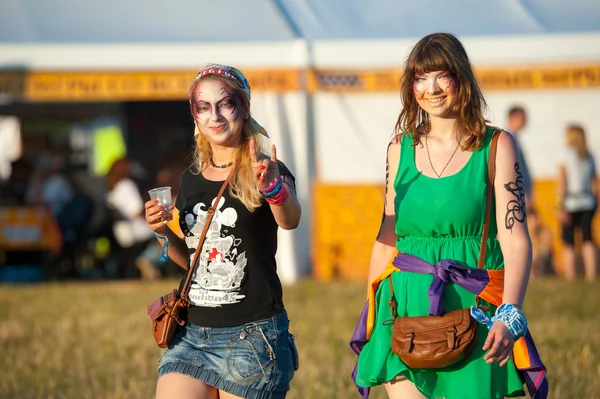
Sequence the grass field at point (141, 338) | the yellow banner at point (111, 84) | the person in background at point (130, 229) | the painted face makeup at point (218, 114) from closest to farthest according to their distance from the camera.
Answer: the painted face makeup at point (218, 114)
the grass field at point (141, 338)
the yellow banner at point (111, 84)
the person in background at point (130, 229)

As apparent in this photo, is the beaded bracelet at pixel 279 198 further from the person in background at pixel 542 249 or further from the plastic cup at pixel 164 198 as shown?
the person in background at pixel 542 249

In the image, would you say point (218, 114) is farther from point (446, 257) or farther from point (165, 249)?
point (446, 257)

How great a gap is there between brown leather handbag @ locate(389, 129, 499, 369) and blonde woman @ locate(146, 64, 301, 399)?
0.48 metres

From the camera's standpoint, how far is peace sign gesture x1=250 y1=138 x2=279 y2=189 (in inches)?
127

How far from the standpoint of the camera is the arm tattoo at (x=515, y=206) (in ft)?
10.7

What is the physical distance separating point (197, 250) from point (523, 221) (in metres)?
1.16

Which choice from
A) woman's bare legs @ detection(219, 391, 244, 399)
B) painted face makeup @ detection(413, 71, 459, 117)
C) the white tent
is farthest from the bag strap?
the white tent

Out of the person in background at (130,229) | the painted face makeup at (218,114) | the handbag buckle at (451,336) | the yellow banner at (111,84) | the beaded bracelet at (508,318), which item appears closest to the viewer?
the beaded bracelet at (508,318)

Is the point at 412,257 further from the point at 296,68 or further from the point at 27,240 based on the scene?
the point at 27,240

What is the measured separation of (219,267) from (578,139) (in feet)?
28.4

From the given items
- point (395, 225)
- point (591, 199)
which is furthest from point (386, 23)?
point (395, 225)

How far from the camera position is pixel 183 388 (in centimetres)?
342

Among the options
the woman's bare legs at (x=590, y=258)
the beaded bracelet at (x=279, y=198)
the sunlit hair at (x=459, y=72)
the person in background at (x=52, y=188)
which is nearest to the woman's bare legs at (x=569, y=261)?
the woman's bare legs at (x=590, y=258)

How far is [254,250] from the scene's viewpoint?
3496 mm
